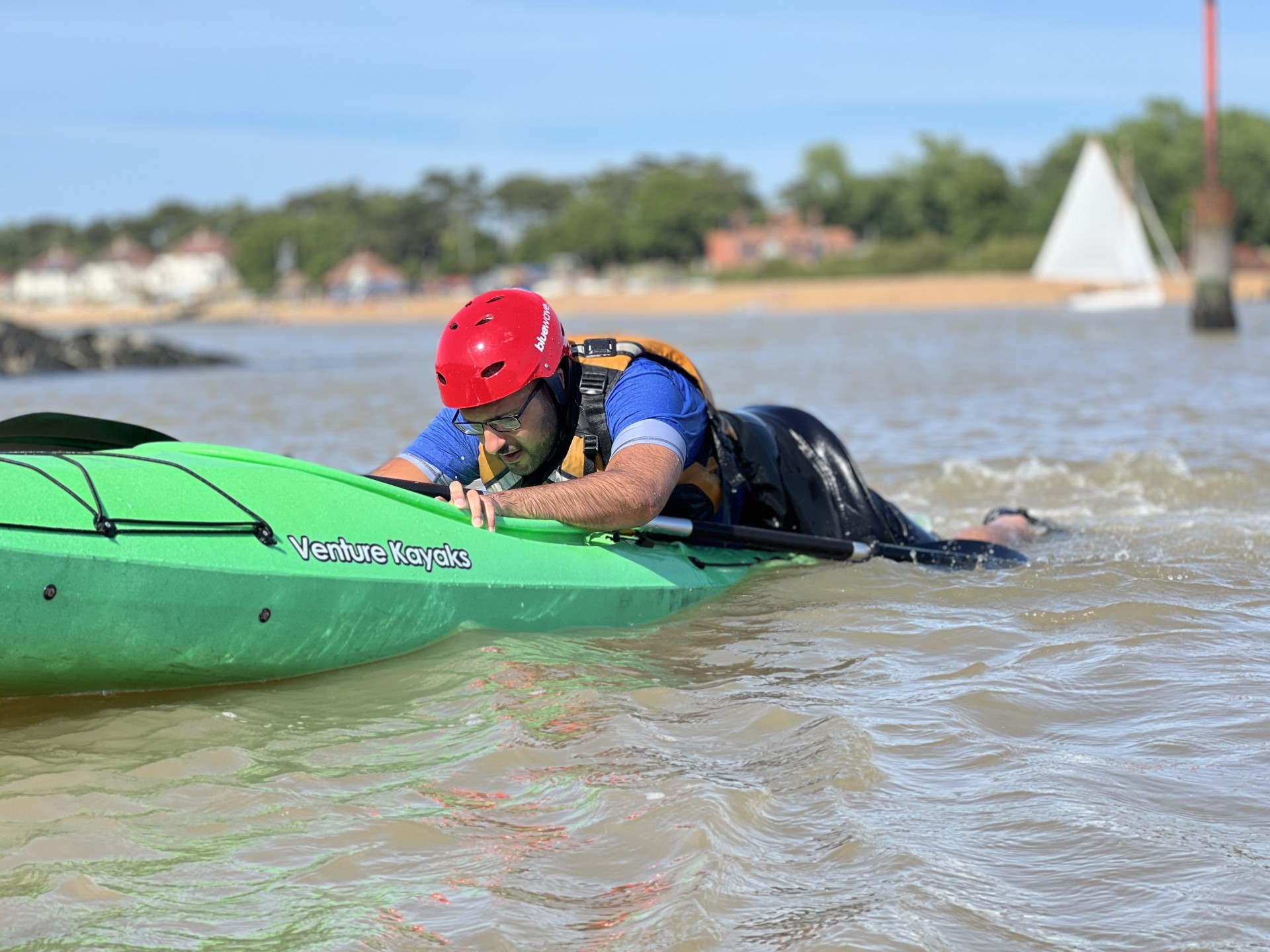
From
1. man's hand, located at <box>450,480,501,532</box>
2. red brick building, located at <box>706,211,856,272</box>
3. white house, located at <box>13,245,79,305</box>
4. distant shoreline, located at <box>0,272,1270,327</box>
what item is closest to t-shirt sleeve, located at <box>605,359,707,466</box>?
man's hand, located at <box>450,480,501,532</box>

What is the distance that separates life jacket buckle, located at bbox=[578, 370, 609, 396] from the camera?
4609 mm

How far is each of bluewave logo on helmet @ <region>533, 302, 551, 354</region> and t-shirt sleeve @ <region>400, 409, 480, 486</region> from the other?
689 millimetres

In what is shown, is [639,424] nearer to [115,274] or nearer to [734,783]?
[734,783]

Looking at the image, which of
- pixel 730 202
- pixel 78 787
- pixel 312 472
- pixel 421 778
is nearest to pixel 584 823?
pixel 421 778

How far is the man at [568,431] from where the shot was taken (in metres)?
4.32

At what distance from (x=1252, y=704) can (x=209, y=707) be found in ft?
9.21

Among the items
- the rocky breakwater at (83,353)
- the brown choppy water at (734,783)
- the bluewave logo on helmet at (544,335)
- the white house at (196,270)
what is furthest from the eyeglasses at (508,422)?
the white house at (196,270)

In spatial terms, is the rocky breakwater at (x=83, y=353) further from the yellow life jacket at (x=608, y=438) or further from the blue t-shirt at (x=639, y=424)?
the yellow life jacket at (x=608, y=438)

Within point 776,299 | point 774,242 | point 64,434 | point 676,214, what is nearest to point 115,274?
point 676,214

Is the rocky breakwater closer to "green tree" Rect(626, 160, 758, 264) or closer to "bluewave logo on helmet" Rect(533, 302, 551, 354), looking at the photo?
"bluewave logo on helmet" Rect(533, 302, 551, 354)

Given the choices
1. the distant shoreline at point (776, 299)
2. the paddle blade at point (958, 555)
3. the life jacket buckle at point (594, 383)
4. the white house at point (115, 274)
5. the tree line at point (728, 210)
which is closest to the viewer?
the life jacket buckle at point (594, 383)

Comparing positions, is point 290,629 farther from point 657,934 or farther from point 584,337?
point 657,934

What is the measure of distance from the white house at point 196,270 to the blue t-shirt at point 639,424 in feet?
457

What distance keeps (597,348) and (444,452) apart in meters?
0.71
